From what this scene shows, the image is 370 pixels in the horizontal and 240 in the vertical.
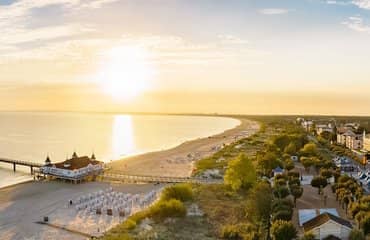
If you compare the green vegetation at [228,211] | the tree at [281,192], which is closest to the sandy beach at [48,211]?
the green vegetation at [228,211]

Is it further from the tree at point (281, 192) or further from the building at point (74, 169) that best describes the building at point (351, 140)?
the building at point (74, 169)

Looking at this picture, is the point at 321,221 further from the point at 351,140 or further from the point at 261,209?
the point at 351,140

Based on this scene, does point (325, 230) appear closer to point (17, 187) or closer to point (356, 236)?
point (356, 236)

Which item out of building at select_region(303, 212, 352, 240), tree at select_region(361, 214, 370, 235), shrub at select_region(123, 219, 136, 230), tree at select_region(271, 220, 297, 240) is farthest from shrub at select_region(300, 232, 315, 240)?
shrub at select_region(123, 219, 136, 230)

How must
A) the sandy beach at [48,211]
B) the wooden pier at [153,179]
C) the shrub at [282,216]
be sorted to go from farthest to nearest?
the wooden pier at [153,179], the sandy beach at [48,211], the shrub at [282,216]

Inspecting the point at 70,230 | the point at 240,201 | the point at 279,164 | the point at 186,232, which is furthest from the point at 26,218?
the point at 279,164

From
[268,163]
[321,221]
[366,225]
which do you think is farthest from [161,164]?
[366,225]
